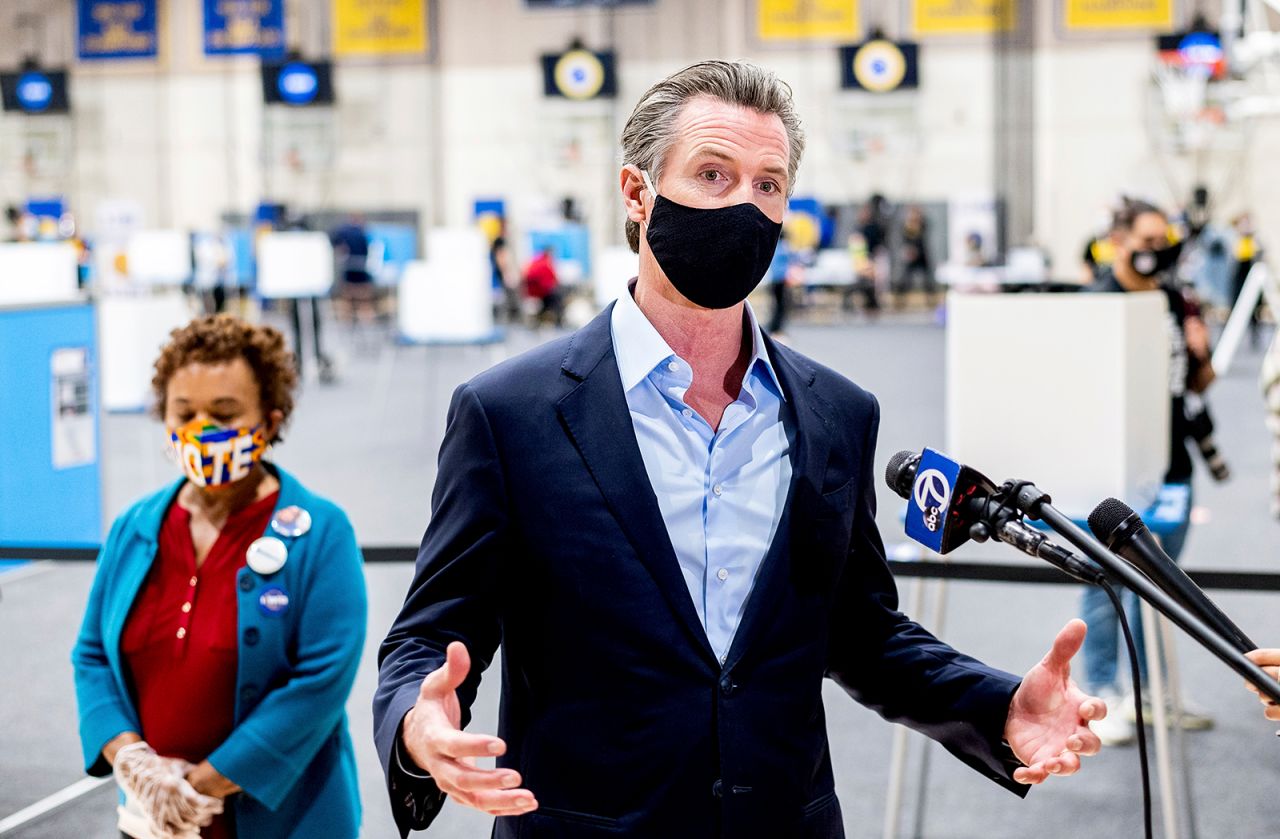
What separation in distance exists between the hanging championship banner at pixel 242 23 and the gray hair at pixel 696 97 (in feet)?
71.5

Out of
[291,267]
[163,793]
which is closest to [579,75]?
[291,267]

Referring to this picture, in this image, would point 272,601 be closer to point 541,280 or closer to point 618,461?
point 618,461

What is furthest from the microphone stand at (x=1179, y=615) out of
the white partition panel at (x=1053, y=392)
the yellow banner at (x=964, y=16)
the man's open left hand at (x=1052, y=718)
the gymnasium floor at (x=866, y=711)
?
the yellow banner at (x=964, y=16)

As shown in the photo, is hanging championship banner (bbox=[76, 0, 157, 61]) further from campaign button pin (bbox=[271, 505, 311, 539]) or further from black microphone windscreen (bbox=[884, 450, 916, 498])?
black microphone windscreen (bbox=[884, 450, 916, 498])

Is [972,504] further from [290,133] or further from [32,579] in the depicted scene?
[290,133]

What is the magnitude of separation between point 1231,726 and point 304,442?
656 centimetres

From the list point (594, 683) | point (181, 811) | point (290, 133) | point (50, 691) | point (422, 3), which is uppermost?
point (422, 3)

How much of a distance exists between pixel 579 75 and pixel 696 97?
2116cm

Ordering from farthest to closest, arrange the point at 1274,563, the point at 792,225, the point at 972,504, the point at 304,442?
the point at 792,225
the point at 304,442
the point at 1274,563
the point at 972,504

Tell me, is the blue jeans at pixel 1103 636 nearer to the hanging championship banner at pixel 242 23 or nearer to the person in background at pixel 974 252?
the person in background at pixel 974 252

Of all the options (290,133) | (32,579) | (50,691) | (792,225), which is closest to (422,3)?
(290,133)

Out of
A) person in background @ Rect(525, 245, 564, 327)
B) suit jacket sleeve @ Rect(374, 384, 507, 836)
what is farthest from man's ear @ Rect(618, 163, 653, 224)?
person in background @ Rect(525, 245, 564, 327)

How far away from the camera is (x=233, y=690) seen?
214cm

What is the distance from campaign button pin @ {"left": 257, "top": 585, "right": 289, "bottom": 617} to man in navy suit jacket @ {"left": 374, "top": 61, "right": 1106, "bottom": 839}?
0.74 metres
